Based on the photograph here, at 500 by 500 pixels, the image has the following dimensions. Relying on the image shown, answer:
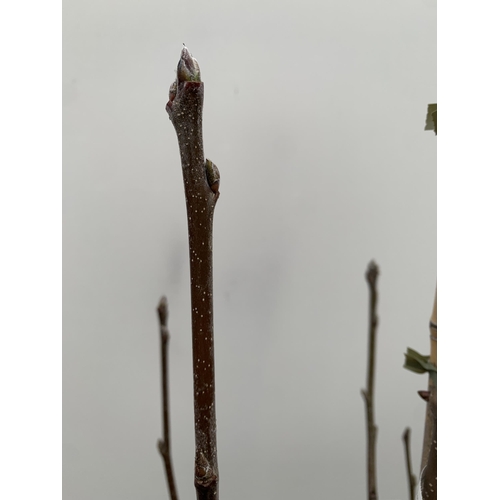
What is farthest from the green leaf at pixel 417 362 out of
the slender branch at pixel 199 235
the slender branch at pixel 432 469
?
the slender branch at pixel 199 235

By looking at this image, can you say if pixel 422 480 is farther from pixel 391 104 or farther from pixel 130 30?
pixel 130 30

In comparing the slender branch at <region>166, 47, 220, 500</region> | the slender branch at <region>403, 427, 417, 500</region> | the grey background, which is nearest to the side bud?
the slender branch at <region>166, 47, 220, 500</region>

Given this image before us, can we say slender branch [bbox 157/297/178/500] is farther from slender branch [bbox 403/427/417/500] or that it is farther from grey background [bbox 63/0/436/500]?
slender branch [bbox 403/427/417/500]

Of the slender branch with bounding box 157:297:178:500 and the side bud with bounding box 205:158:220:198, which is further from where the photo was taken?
the slender branch with bounding box 157:297:178:500

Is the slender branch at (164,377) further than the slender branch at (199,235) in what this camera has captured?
Yes

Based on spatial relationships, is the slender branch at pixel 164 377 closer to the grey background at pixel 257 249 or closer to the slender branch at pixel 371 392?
the grey background at pixel 257 249

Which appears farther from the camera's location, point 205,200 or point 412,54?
point 412,54

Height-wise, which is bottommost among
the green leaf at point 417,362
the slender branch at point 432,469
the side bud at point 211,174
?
the slender branch at point 432,469
